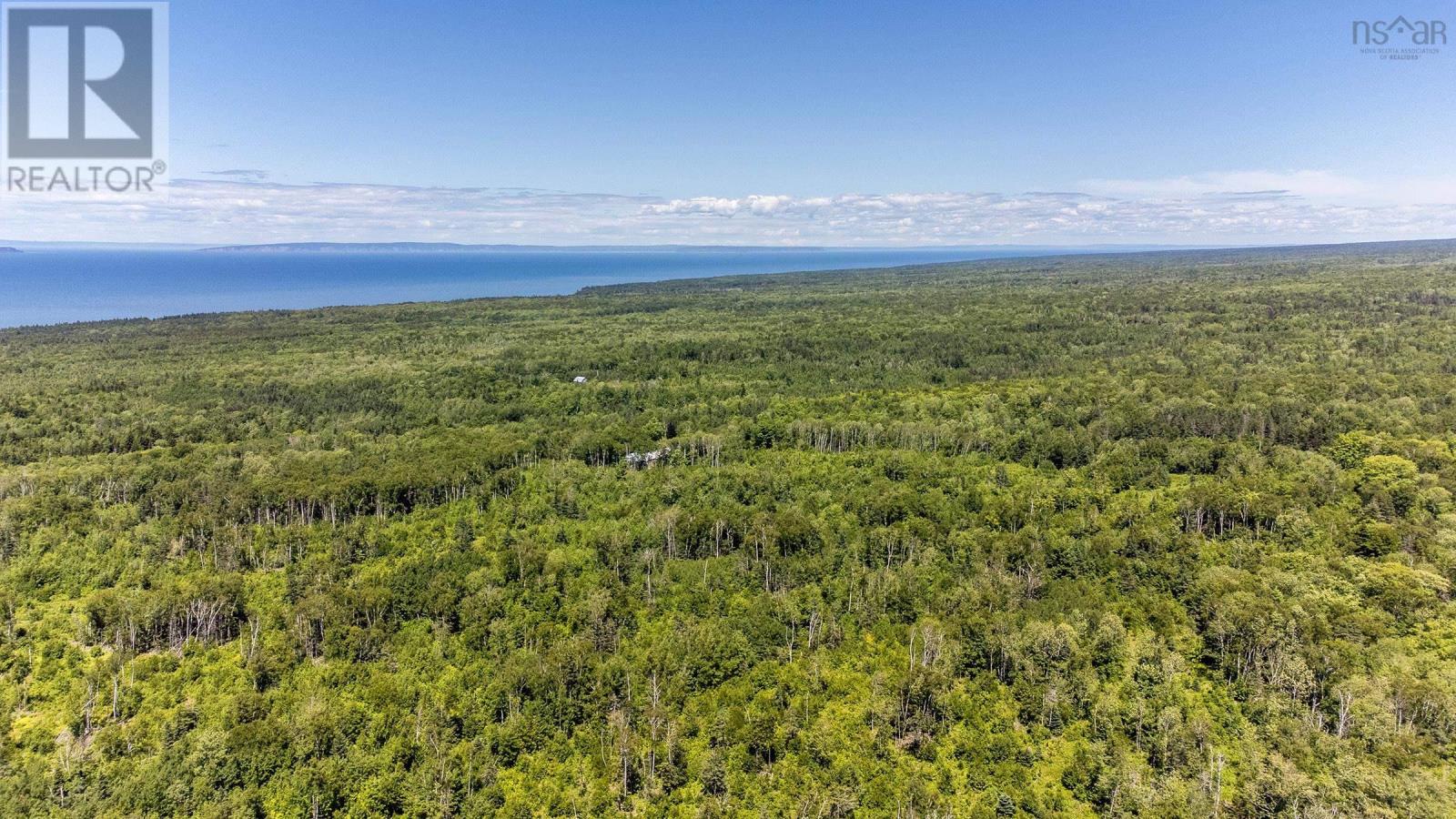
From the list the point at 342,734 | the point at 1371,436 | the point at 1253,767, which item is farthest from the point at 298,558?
the point at 1371,436

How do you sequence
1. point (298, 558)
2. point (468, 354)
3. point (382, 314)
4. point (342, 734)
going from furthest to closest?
point (382, 314) < point (468, 354) < point (298, 558) < point (342, 734)

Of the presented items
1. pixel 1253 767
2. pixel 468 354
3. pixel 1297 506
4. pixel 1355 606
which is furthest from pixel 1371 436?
pixel 468 354

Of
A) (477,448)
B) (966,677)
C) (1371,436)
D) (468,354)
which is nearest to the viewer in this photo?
(966,677)

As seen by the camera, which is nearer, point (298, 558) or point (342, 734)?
point (342, 734)

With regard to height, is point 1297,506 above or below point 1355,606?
above

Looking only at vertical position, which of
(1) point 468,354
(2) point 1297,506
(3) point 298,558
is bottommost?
(3) point 298,558

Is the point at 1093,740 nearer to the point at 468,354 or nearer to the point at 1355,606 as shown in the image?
the point at 1355,606
